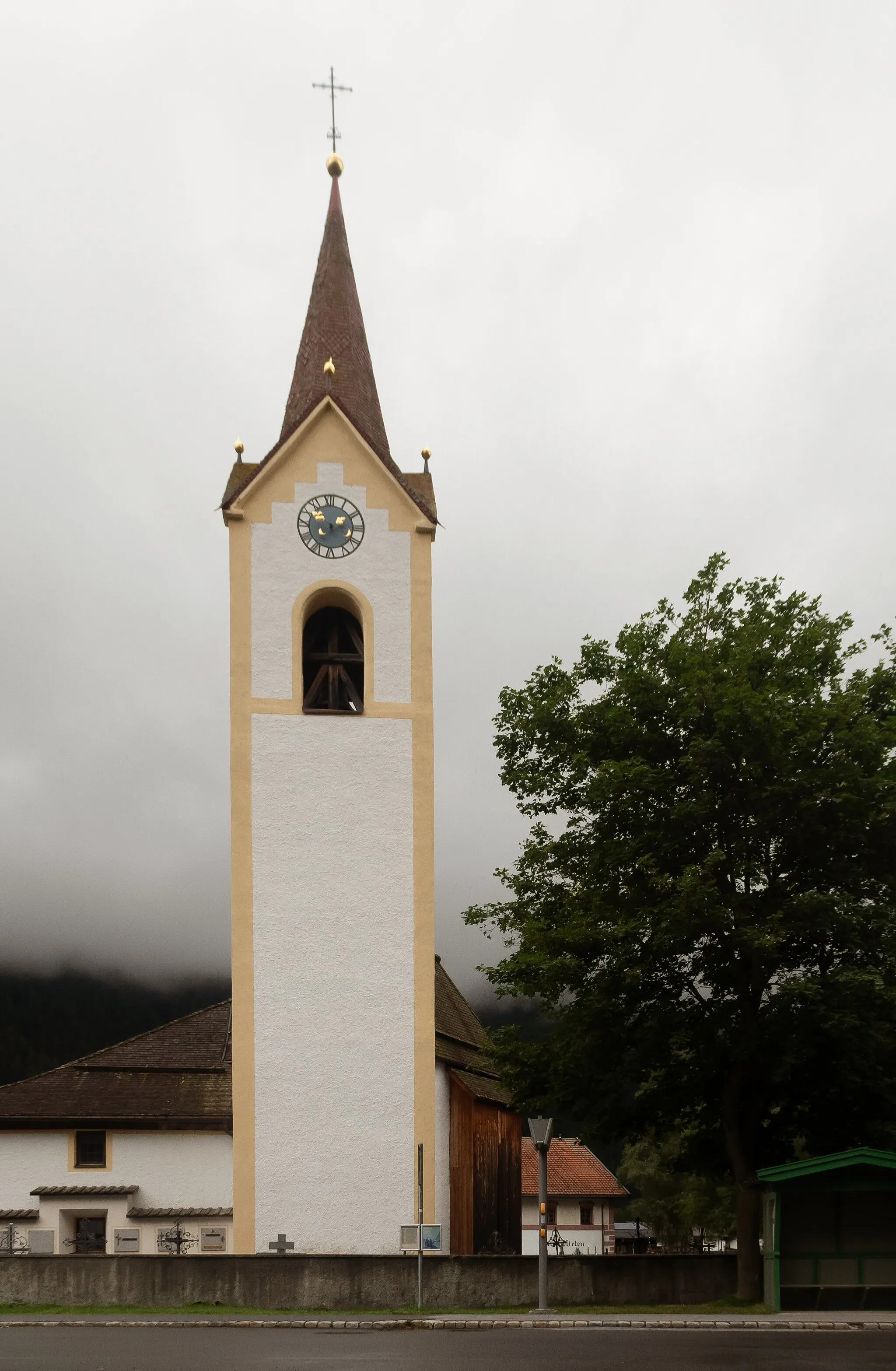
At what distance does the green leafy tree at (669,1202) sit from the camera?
2359 inches

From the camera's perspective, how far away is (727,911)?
75.0 feet

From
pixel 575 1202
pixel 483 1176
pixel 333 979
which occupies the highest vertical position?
pixel 333 979

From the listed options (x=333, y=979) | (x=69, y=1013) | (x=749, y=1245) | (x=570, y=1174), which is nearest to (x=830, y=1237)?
(x=749, y=1245)

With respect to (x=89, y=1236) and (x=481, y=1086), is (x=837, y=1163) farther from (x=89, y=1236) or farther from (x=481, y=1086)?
(x=89, y=1236)

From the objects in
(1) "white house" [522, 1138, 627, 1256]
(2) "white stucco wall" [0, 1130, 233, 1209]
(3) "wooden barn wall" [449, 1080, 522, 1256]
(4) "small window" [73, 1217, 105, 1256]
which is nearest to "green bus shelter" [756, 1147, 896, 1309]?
(3) "wooden barn wall" [449, 1080, 522, 1256]

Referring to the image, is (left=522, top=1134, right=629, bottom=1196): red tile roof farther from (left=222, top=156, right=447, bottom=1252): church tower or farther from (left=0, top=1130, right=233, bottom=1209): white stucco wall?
(left=222, top=156, right=447, bottom=1252): church tower

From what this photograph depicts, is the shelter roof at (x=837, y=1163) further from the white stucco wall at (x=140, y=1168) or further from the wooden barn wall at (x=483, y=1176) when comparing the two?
the white stucco wall at (x=140, y=1168)

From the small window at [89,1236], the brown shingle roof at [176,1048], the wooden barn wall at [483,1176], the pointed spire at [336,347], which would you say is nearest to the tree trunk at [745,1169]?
the wooden barn wall at [483,1176]

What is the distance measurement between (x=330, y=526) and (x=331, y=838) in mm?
6084

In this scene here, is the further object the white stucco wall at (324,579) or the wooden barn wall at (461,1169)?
the wooden barn wall at (461,1169)

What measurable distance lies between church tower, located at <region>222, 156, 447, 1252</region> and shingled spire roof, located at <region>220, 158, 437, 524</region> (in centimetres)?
13

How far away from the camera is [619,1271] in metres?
22.5

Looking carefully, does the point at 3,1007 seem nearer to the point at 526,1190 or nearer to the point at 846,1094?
the point at 526,1190

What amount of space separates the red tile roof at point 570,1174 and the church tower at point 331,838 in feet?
125
